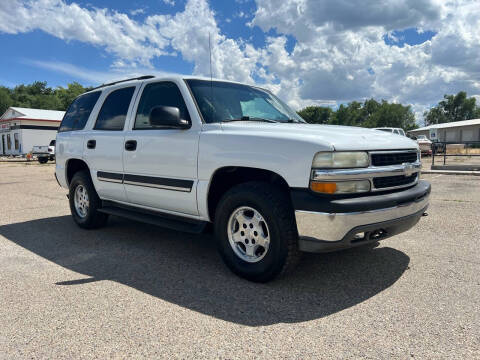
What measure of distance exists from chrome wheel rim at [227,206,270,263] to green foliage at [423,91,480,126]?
99.9 metres

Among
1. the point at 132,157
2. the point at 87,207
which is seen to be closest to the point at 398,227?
the point at 132,157

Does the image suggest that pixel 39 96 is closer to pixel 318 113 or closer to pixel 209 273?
pixel 318 113

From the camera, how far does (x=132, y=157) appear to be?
4.47m

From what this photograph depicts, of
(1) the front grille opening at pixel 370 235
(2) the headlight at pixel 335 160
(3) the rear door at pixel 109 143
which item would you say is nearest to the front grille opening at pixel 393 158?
(2) the headlight at pixel 335 160

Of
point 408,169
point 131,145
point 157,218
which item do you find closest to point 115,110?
point 131,145

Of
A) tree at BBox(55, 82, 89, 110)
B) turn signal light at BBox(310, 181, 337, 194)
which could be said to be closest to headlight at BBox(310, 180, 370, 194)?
turn signal light at BBox(310, 181, 337, 194)

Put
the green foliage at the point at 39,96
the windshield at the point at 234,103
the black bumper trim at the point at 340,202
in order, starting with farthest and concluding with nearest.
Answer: the green foliage at the point at 39,96, the windshield at the point at 234,103, the black bumper trim at the point at 340,202

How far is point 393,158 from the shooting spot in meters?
3.38

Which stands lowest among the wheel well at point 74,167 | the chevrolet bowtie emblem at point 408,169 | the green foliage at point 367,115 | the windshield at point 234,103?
the wheel well at point 74,167

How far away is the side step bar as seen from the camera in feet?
12.5

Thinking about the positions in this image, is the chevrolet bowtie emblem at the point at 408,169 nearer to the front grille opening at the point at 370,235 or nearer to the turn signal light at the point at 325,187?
the front grille opening at the point at 370,235

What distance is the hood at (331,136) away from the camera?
3.04 metres

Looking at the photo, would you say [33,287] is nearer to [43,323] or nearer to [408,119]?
[43,323]

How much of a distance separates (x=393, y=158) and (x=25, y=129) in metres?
48.4
